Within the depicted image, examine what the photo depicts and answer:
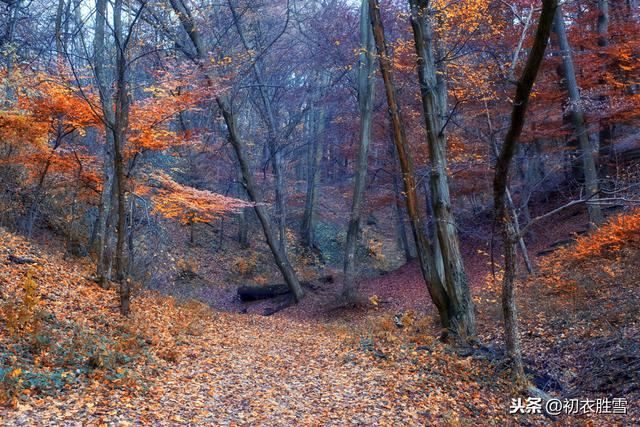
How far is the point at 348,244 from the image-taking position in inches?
599

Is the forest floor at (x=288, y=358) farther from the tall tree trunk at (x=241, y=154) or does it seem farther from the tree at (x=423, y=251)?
the tall tree trunk at (x=241, y=154)

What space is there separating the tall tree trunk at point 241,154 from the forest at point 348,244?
112 mm

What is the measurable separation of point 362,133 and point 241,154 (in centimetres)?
381

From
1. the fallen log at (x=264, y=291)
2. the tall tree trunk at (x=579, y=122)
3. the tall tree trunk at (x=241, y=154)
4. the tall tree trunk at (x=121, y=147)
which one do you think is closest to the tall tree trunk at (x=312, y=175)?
the fallen log at (x=264, y=291)

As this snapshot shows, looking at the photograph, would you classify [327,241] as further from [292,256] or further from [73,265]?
[73,265]

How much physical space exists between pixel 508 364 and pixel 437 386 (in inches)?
46.5

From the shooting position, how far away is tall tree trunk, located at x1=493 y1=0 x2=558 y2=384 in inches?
203

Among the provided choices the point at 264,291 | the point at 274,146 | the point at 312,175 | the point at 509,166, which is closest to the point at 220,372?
the point at 509,166

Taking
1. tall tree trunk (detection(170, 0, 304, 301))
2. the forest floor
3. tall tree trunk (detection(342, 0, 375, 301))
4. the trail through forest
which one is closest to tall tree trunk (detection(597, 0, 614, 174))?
the forest floor

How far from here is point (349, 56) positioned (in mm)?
17125

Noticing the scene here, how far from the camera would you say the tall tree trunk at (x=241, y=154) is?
44.4ft

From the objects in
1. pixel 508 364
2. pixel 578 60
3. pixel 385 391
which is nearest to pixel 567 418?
Answer: pixel 508 364

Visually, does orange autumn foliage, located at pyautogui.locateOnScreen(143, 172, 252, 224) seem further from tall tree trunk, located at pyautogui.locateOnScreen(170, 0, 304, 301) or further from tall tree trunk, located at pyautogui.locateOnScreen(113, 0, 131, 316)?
tall tree trunk, located at pyautogui.locateOnScreen(113, 0, 131, 316)

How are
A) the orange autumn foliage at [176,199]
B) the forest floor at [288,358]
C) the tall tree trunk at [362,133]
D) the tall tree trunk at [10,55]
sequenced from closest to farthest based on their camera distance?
the forest floor at [288,358] → the tall tree trunk at [10,55] → the orange autumn foliage at [176,199] → the tall tree trunk at [362,133]
